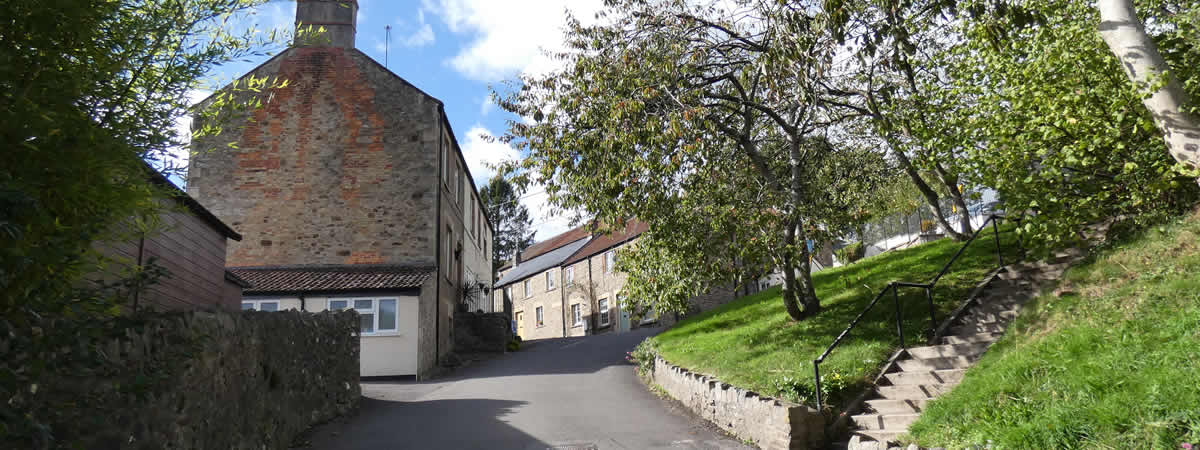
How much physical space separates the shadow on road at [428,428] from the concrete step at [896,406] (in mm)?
4285

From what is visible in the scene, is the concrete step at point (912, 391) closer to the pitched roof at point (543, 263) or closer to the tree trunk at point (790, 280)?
the tree trunk at point (790, 280)

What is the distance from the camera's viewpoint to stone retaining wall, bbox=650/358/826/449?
8477 millimetres

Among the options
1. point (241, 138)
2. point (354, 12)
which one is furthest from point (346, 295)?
point (354, 12)

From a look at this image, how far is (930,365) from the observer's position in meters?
9.73

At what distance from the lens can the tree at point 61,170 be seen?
386 cm

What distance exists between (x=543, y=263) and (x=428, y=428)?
37634 mm

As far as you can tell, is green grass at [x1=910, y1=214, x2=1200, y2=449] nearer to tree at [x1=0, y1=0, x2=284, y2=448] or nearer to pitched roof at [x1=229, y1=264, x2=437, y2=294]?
tree at [x1=0, y1=0, x2=284, y2=448]

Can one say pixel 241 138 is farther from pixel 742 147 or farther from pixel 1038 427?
pixel 1038 427

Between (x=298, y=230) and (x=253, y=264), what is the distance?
1.59m

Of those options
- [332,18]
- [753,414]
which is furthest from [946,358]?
[332,18]

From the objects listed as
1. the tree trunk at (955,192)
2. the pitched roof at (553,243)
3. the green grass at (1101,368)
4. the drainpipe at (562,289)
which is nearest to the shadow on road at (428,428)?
the green grass at (1101,368)

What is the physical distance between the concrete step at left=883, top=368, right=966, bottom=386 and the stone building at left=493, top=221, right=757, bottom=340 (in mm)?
23740

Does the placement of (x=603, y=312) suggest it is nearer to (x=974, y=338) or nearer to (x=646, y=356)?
(x=646, y=356)

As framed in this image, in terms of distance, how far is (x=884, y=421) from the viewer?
8555 millimetres
